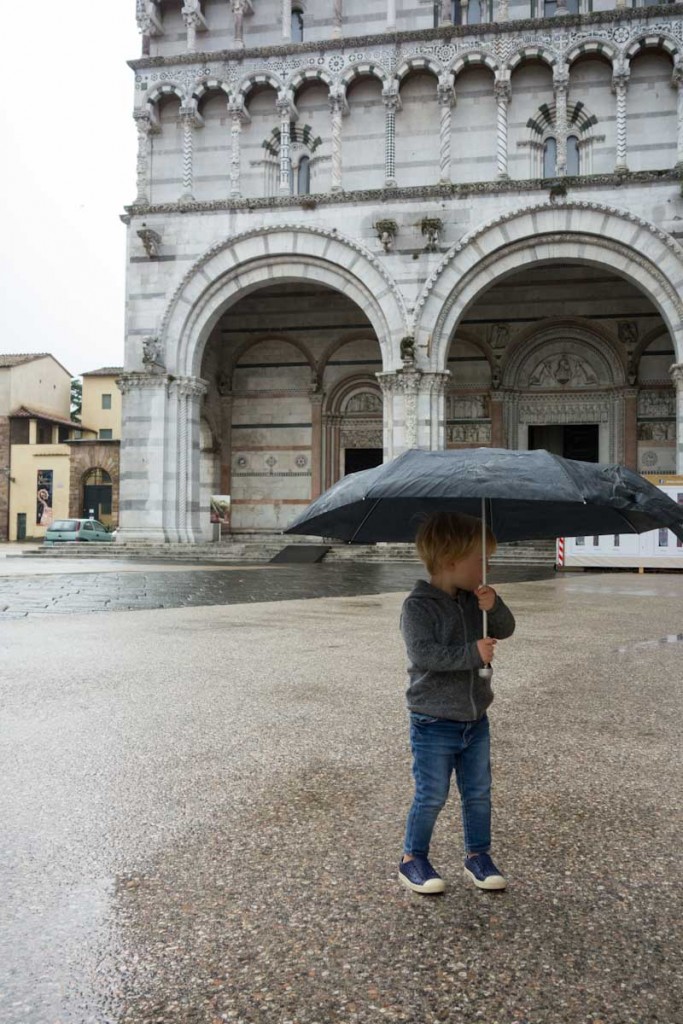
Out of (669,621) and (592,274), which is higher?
(592,274)

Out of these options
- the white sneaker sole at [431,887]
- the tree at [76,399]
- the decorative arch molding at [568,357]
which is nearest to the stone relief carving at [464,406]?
the decorative arch molding at [568,357]

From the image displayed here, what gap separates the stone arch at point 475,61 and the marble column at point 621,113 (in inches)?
117

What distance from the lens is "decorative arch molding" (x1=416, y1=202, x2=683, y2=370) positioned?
21.0 metres

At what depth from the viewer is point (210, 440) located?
27.8 metres

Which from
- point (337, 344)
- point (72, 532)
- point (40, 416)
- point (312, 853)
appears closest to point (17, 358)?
point (40, 416)

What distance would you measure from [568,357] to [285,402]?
879 cm

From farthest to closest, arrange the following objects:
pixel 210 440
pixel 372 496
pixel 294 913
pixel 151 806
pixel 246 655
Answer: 1. pixel 210 440
2. pixel 246 655
3. pixel 151 806
4. pixel 372 496
5. pixel 294 913

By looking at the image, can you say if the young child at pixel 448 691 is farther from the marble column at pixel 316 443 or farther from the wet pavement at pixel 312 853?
the marble column at pixel 316 443

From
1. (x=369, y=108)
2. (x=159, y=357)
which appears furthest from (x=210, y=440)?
(x=369, y=108)

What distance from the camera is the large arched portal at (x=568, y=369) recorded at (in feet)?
83.4

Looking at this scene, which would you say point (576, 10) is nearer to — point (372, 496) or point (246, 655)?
point (246, 655)

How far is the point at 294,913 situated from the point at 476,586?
3.76 ft

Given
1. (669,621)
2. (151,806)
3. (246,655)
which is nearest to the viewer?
(151,806)

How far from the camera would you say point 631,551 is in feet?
Answer: 64.5
